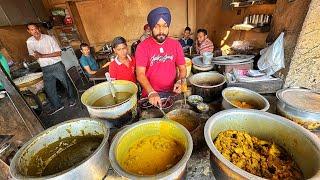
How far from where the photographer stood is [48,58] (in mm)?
5074

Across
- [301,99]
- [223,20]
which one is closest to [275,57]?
[301,99]

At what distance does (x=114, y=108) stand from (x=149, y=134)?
419 mm

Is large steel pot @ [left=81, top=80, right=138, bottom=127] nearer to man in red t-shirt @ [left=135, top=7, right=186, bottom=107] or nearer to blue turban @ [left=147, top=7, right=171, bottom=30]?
man in red t-shirt @ [left=135, top=7, right=186, bottom=107]

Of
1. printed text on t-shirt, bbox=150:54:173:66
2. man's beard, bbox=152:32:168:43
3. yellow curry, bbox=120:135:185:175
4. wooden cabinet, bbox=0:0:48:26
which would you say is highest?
wooden cabinet, bbox=0:0:48:26

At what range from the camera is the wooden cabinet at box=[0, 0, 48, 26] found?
19.0ft

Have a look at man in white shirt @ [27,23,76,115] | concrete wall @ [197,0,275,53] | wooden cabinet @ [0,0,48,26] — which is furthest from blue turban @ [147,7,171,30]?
wooden cabinet @ [0,0,48,26]

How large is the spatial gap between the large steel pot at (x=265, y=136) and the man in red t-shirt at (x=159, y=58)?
2.92ft

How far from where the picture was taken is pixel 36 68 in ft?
19.4

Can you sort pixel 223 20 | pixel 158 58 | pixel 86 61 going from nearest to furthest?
pixel 158 58 → pixel 86 61 → pixel 223 20

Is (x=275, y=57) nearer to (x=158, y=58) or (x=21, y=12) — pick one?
(x=158, y=58)

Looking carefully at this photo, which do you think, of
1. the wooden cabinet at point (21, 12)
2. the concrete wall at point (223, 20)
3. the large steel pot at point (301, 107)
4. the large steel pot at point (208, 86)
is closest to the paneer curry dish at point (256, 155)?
the large steel pot at point (301, 107)

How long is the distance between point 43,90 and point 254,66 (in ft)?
19.0

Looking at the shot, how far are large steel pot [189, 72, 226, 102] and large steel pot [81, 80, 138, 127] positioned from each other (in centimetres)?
85

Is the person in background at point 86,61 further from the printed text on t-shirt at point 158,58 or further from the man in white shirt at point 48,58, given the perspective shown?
the printed text on t-shirt at point 158,58
